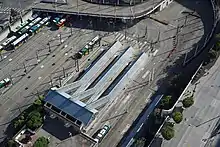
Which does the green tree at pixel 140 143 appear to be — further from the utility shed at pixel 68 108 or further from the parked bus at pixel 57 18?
the parked bus at pixel 57 18

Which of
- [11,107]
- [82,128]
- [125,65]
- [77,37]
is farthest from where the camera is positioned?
[77,37]

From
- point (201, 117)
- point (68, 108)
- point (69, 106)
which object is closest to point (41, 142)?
point (68, 108)

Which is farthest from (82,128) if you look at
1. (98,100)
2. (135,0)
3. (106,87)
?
(135,0)

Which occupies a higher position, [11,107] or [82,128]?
[82,128]

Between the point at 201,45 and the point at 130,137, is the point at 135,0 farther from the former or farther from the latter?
the point at 130,137

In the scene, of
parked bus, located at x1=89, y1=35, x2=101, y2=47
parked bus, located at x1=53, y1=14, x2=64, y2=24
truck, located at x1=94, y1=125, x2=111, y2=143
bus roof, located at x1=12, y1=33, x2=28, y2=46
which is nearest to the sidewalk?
truck, located at x1=94, y1=125, x2=111, y2=143

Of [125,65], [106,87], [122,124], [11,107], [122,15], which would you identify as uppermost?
[122,15]
